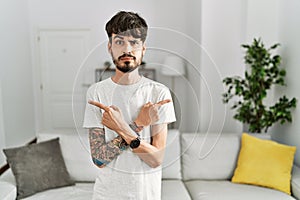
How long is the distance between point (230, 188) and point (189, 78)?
145 centimetres

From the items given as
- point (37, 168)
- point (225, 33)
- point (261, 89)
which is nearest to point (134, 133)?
point (37, 168)

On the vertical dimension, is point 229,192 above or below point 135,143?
below

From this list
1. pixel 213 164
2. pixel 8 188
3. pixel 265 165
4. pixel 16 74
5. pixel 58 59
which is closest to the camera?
pixel 8 188

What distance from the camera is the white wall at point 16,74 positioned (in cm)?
381

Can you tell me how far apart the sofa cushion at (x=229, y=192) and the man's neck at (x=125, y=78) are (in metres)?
1.46

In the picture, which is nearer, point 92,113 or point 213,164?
point 92,113

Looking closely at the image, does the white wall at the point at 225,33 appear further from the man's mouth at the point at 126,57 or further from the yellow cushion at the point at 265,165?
the man's mouth at the point at 126,57

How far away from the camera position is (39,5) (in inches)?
182

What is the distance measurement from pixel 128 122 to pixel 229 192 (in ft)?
4.97

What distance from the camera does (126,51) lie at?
882 millimetres

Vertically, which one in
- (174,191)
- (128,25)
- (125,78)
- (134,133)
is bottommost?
(174,191)

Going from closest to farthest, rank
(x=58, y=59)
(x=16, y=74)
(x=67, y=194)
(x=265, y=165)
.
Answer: (x=67, y=194) < (x=265, y=165) < (x=16, y=74) < (x=58, y=59)

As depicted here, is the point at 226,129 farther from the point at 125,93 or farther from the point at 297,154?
the point at 125,93

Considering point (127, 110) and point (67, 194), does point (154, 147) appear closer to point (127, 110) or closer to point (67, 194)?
point (127, 110)
